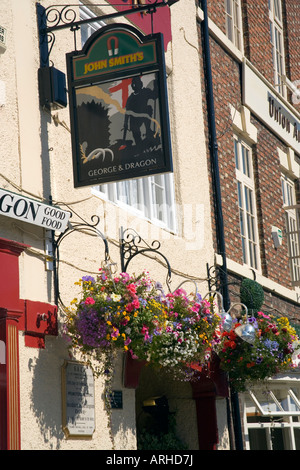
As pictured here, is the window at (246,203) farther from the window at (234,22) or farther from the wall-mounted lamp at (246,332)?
the wall-mounted lamp at (246,332)

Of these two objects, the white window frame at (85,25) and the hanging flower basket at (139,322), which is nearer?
the hanging flower basket at (139,322)

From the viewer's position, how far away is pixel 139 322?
832cm

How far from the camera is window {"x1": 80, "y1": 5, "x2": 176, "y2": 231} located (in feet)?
34.0

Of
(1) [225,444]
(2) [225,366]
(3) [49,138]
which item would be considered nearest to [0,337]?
(3) [49,138]

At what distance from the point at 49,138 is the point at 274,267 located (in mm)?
6769

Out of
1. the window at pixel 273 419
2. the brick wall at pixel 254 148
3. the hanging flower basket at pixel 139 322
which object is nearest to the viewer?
the hanging flower basket at pixel 139 322

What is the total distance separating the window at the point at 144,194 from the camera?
1038cm

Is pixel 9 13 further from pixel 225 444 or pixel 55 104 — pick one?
pixel 225 444

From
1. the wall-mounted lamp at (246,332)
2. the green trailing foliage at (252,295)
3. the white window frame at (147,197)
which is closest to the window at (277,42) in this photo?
the green trailing foliage at (252,295)

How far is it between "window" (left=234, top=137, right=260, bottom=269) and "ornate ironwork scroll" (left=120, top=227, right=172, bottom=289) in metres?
3.80

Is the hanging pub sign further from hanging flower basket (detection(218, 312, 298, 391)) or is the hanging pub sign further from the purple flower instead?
hanging flower basket (detection(218, 312, 298, 391))

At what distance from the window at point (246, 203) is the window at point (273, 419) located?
2.10 m

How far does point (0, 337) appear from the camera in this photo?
782 centimetres

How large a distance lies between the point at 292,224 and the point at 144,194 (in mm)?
5873
